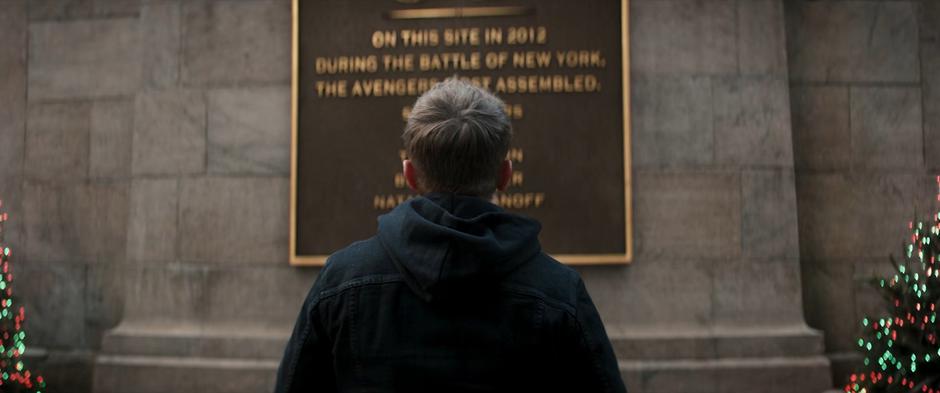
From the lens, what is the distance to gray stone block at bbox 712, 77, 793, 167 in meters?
6.68

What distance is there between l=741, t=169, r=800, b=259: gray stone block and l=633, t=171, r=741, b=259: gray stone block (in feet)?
0.25

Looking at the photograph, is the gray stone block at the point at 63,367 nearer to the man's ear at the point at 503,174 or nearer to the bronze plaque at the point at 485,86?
the bronze plaque at the point at 485,86

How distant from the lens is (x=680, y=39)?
679cm

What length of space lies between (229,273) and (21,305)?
2.12 m

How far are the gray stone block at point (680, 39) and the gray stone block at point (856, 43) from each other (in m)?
0.82

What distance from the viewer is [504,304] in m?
1.99

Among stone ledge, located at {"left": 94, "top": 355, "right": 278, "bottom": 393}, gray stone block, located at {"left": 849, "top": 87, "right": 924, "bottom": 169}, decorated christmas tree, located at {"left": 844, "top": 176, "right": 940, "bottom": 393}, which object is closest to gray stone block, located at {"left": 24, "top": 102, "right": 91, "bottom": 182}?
stone ledge, located at {"left": 94, "top": 355, "right": 278, "bottom": 393}

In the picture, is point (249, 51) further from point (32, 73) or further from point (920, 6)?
point (920, 6)

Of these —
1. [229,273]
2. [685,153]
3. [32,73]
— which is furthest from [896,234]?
[32,73]

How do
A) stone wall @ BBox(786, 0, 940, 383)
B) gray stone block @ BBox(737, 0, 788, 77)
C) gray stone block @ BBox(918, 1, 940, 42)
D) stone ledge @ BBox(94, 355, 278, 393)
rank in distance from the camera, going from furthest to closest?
gray stone block @ BBox(918, 1, 940, 42) < stone wall @ BBox(786, 0, 940, 383) < gray stone block @ BBox(737, 0, 788, 77) < stone ledge @ BBox(94, 355, 278, 393)

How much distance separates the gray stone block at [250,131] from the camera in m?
6.87

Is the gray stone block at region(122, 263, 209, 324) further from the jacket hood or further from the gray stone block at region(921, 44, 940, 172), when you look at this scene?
the gray stone block at region(921, 44, 940, 172)

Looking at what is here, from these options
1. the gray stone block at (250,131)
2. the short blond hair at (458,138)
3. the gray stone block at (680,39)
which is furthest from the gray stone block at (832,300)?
the short blond hair at (458,138)

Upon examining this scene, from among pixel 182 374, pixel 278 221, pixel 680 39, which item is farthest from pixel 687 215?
pixel 182 374
